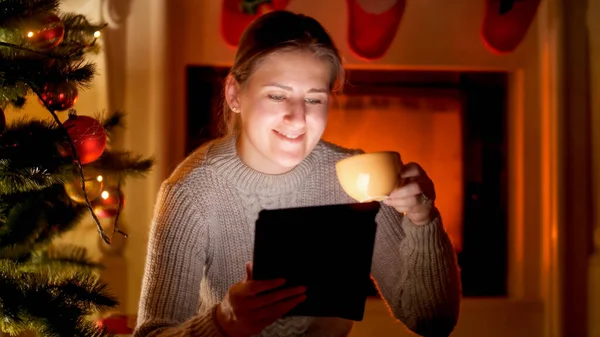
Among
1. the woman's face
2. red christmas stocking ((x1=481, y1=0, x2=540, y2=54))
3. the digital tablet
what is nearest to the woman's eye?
the woman's face

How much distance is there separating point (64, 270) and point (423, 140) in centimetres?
142

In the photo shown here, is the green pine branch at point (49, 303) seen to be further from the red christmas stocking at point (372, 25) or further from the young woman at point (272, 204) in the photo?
the red christmas stocking at point (372, 25)

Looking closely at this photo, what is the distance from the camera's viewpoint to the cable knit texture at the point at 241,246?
3.60 ft

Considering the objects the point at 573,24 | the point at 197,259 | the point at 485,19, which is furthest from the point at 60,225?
the point at 573,24

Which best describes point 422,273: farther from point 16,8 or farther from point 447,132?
point 447,132

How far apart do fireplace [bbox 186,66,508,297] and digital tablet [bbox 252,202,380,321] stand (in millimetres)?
1312

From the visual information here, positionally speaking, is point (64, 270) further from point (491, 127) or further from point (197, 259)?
point (491, 127)

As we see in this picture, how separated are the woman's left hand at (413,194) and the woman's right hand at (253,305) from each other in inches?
9.5

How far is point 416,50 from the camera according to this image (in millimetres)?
2256

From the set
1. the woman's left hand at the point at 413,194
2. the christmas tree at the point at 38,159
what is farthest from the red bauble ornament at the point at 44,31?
Answer: the woman's left hand at the point at 413,194

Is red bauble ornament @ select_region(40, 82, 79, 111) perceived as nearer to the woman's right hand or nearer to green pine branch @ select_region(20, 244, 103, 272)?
green pine branch @ select_region(20, 244, 103, 272)

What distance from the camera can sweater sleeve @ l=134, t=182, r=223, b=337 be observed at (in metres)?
1.08

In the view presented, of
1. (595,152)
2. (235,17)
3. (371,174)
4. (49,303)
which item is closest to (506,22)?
(595,152)

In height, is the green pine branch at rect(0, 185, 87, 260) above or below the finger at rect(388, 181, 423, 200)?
below
